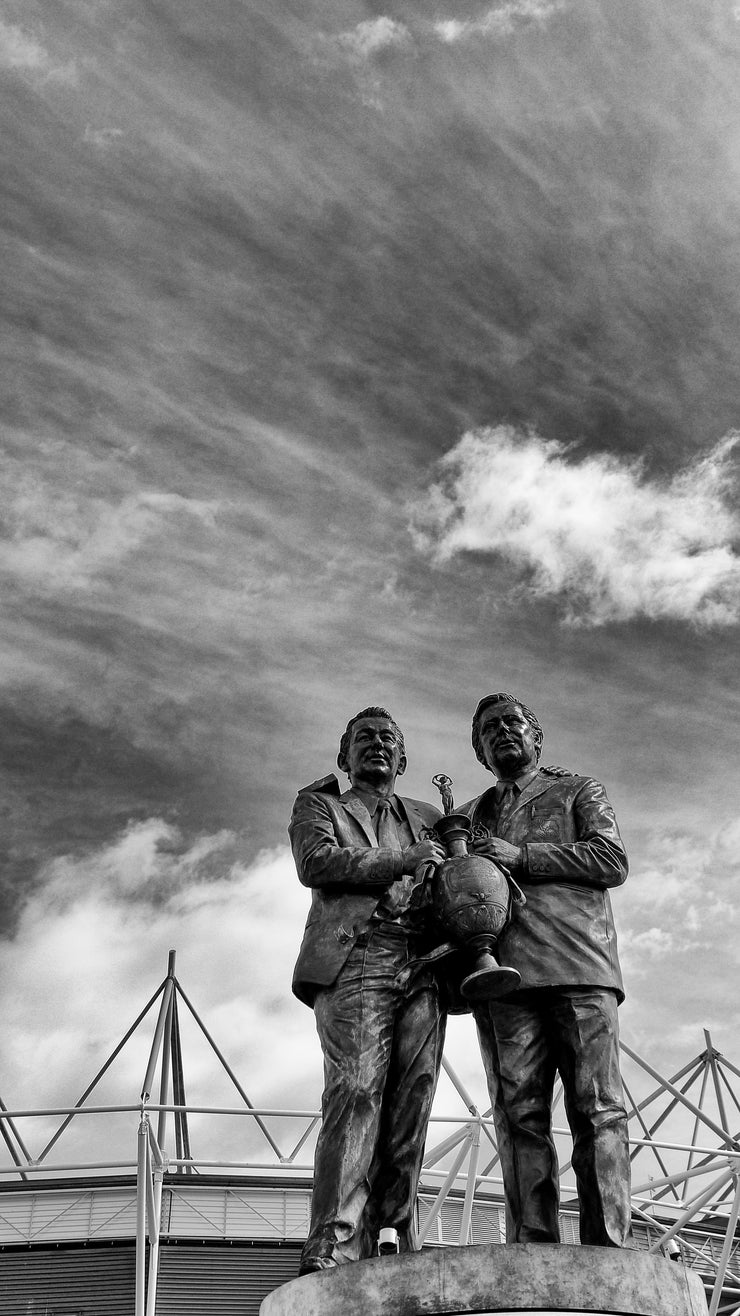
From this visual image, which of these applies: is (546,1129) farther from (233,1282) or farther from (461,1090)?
(233,1282)

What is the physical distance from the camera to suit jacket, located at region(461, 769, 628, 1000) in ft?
23.6

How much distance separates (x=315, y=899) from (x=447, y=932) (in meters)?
0.98

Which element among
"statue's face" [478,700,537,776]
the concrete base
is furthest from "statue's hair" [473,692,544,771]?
the concrete base

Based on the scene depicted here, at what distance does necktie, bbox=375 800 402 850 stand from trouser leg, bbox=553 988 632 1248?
149 centimetres

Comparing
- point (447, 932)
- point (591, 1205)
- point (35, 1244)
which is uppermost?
point (35, 1244)

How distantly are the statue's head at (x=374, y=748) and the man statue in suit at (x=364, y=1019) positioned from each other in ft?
1.09

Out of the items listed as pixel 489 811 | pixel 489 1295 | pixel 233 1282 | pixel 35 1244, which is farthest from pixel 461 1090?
pixel 489 1295

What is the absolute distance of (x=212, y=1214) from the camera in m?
29.0

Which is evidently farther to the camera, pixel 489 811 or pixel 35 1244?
pixel 35 1244

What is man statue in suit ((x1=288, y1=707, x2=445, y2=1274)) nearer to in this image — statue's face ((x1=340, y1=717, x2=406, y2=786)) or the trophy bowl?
the trophy bowl

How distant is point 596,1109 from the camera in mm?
6805

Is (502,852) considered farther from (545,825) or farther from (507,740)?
(507,740)

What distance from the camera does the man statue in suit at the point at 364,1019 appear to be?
257 inches

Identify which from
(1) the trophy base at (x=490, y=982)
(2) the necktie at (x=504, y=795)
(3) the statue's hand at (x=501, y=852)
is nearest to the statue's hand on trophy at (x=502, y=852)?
(3) the statue's hand at (x=501, y=852)
